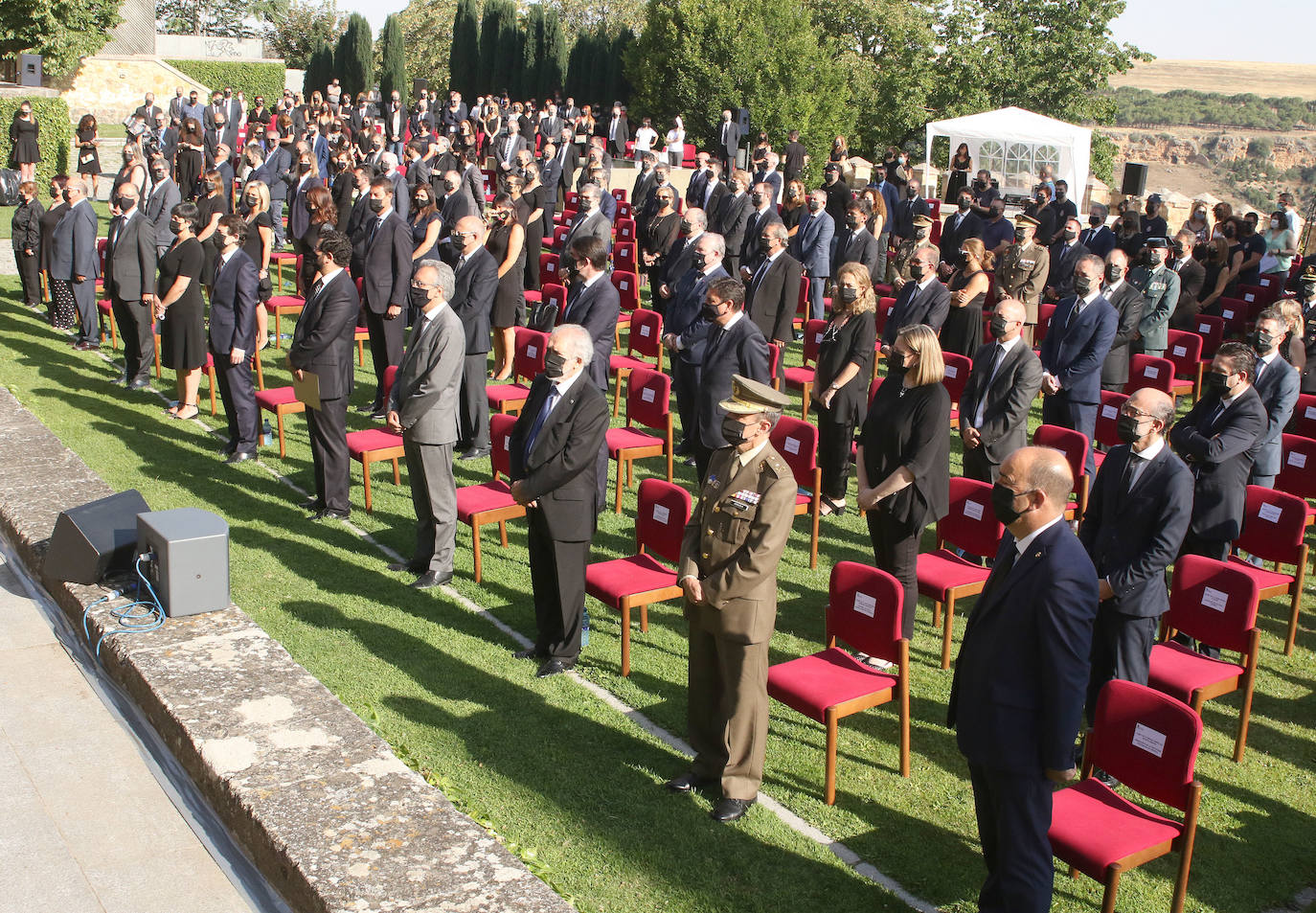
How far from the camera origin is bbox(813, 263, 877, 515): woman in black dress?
27.3ft

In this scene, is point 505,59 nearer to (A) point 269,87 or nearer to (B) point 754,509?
(A) point 269,87

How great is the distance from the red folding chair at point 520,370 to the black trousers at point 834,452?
2386mm

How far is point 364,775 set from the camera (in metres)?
4.44

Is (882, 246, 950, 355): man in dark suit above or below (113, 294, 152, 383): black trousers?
above

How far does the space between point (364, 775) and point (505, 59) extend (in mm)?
44816

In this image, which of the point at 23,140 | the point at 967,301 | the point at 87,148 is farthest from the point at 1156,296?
the point at 23,140

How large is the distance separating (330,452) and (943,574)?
4.27 metres

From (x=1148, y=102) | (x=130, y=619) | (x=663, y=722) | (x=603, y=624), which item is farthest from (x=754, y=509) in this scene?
(x=1148, y=102)

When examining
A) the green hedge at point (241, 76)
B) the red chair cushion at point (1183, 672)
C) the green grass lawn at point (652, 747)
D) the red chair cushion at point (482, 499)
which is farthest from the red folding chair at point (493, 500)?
the green hedge at point (241, 76)

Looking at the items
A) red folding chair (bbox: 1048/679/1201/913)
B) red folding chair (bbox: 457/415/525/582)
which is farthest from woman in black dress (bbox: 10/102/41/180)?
red folding chair (bbox: 1048/679/1201/913)

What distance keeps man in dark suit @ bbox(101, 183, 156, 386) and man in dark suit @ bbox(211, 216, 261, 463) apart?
6.07 feet

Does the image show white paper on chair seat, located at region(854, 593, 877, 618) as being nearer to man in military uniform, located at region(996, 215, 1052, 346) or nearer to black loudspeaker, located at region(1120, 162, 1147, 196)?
man in military uniform, located at region(996, 215, 1052, 346)

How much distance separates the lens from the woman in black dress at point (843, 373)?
833cm

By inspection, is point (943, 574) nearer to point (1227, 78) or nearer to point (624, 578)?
point (624, 578)
